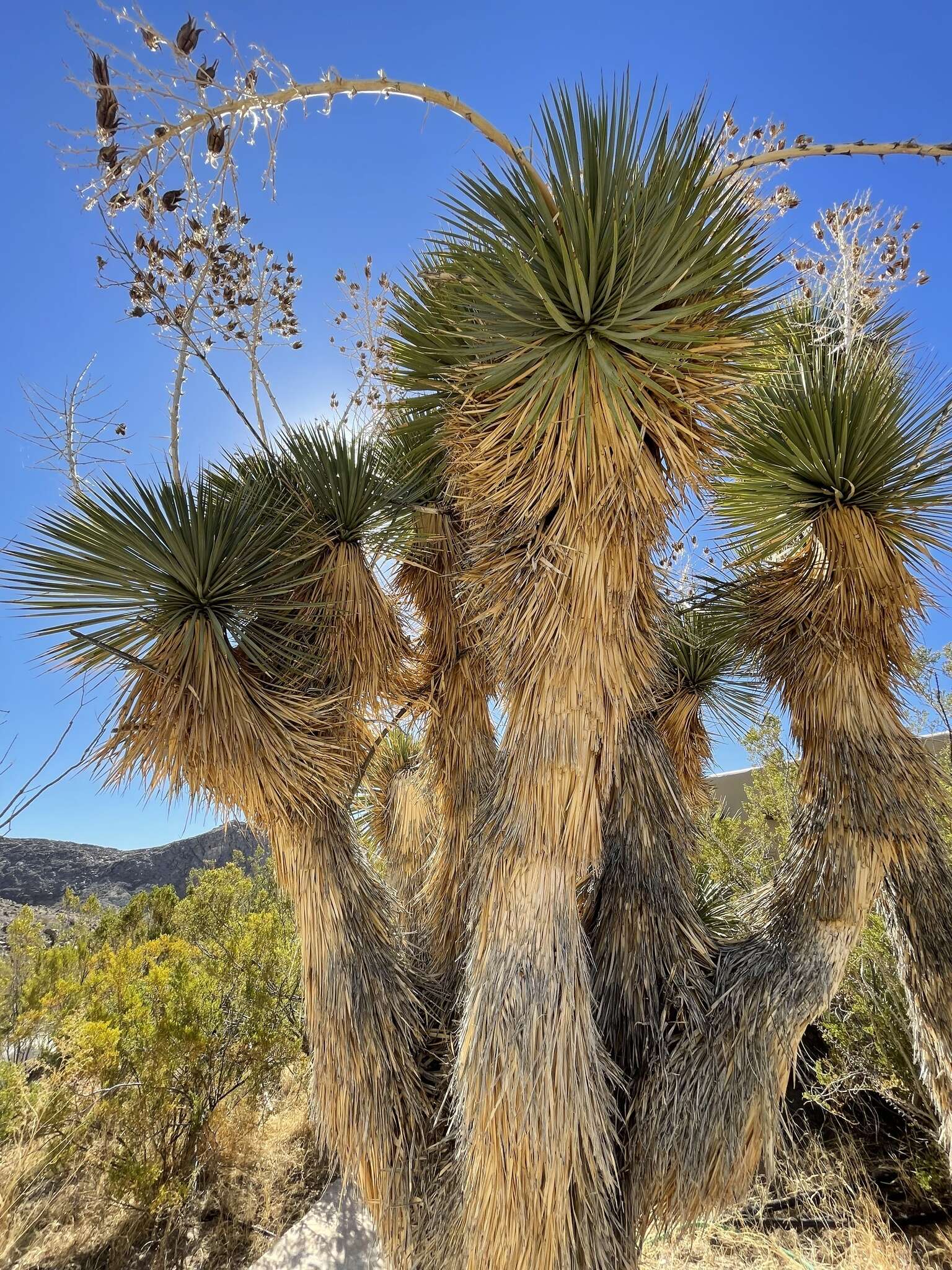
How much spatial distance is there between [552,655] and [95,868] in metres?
30.5

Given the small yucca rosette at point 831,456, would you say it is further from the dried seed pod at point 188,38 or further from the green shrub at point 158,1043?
the green shrub at point 158,1043

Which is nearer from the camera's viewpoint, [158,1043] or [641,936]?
[641,936]

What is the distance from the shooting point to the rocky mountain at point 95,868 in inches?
1028

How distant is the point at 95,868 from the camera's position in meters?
28.4

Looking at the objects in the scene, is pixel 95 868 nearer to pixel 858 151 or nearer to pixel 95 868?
pixel 95 868

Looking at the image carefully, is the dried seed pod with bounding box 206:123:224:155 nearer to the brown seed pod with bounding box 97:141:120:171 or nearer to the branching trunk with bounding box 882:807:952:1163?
the brown seed pod with bounding box 97:141:120:171

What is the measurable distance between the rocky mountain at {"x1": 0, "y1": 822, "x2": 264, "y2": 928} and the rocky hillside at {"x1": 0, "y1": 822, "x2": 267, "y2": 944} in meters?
0.02

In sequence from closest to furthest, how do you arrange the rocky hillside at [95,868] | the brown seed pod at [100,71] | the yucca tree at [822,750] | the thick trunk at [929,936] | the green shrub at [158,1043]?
the brown seed pod at [100,71]
the yucca tree at [822,750]
the thick trunk at [929,936]
the green shrub at [158,1043]
the rocky hillside at [95,868]

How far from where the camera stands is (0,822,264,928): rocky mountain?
26109 mm

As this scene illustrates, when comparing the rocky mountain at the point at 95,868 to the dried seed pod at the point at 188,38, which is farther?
the rocky mountain at the point at 95,868

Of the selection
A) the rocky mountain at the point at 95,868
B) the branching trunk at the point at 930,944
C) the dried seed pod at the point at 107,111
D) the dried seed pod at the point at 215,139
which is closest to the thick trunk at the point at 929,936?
the branching trunk at the point at 930,944

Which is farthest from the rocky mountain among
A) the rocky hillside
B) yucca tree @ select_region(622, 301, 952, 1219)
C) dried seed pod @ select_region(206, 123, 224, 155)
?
dried seed pod @ select_region(206, 123, 224, 155)

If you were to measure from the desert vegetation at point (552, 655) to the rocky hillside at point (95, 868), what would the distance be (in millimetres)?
22085

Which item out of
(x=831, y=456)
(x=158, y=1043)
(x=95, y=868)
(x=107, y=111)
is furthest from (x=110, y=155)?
(x=95, y=868)
